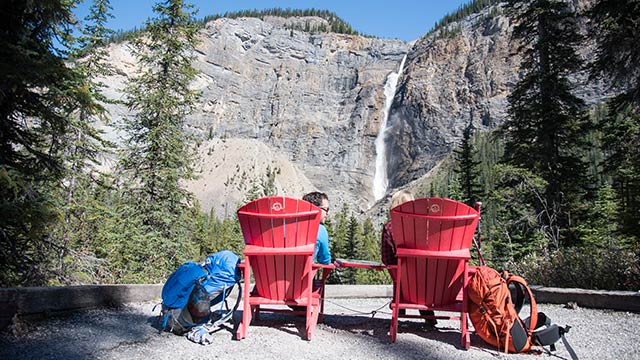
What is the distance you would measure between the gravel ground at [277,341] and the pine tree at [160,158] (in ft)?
21.5

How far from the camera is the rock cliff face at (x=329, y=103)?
302 feet

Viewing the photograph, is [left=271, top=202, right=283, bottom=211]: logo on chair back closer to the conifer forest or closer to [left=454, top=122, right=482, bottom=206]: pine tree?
the conifer forest

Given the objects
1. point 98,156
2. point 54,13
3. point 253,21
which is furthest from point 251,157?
point 54,13

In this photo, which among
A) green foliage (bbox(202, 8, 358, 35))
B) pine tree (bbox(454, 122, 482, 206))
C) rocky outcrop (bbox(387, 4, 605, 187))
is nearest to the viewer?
pine tree (bbox(454, 122, 482, 206))

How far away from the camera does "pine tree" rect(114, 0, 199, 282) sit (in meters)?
10.2

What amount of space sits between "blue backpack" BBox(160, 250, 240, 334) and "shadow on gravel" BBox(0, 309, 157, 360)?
8.9 inches

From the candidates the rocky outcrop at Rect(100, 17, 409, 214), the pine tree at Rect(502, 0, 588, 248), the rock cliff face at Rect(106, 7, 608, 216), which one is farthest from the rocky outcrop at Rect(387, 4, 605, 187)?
the pine tree at Rect(502, 0, 588, 248)

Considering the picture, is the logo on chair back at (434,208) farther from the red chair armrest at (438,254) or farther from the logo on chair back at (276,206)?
the logo on chair back at (276,206)

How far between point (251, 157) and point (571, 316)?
9427 cm

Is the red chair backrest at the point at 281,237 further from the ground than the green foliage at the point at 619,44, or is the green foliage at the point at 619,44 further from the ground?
the green foliage at the point at 619,44

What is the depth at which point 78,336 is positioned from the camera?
2.99 meters

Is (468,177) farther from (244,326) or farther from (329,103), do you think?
(329,103)

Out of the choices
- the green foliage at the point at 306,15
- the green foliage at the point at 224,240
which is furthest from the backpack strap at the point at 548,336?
the green foliage at the point at 306,15

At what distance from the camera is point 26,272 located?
4441 mm
